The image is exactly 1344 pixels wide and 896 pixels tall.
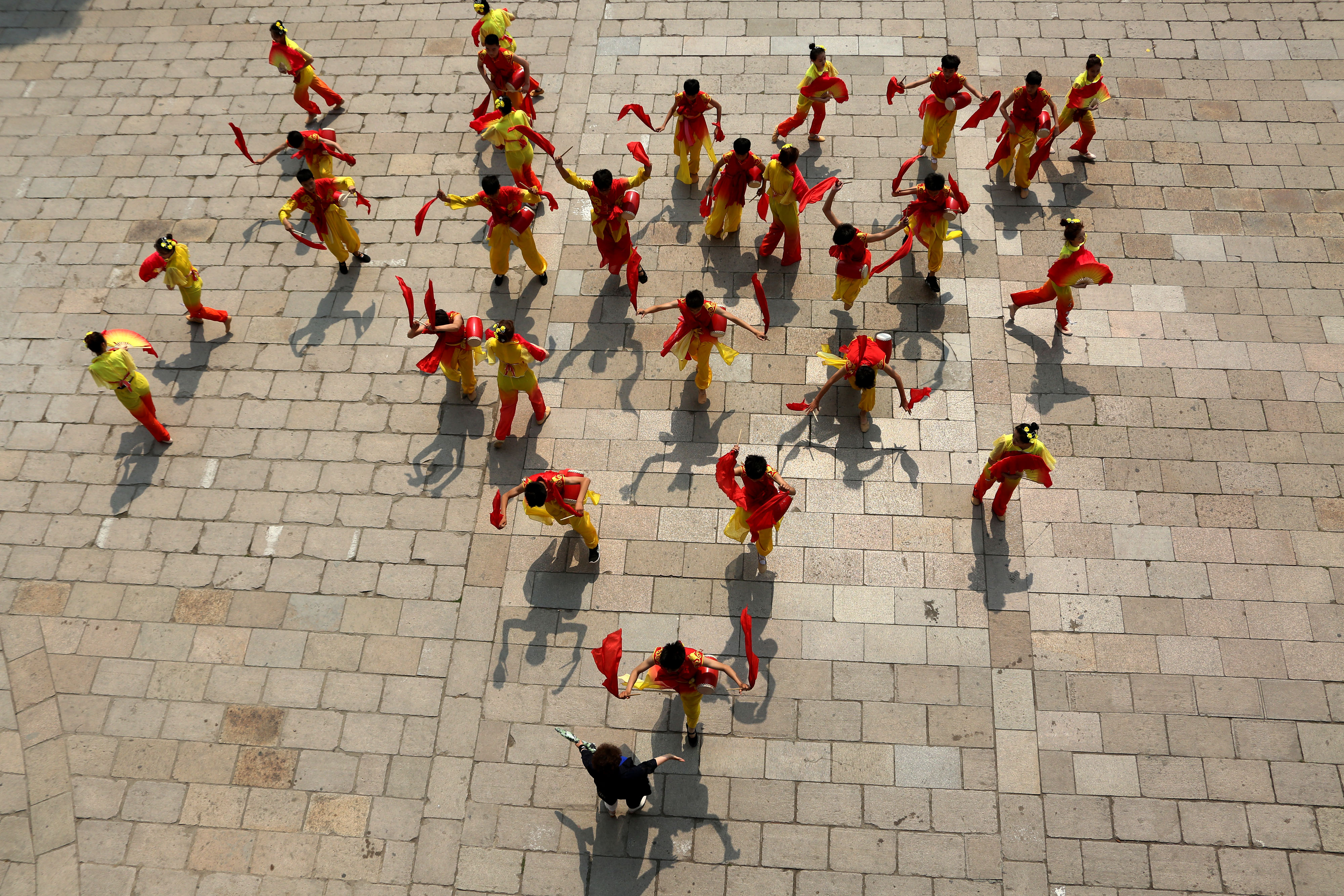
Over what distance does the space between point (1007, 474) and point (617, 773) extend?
4.63 metres

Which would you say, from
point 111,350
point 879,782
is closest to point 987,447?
point 879,782

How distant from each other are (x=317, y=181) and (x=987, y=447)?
27.4 feet

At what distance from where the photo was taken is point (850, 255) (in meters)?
10.1

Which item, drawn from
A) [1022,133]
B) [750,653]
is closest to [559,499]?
[750,653]

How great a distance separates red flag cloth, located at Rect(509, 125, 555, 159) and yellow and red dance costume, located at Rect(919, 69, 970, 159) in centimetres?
494

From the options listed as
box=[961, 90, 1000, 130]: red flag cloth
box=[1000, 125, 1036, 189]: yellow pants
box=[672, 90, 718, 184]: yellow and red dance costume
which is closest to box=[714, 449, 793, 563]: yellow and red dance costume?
box=[672, 90, 718, 184]: yellow and red dance costume

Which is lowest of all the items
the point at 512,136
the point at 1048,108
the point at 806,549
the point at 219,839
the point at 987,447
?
the point at 219,839

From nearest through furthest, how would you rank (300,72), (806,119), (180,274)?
(180,274), (806,119), (300,72)

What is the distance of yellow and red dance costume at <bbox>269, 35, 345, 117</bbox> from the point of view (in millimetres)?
12773

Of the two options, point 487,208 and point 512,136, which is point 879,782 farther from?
point 512,136

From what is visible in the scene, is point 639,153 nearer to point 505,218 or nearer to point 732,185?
point 732,185

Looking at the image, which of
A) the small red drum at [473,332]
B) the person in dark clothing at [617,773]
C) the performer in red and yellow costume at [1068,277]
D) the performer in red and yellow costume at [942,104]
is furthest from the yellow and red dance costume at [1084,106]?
the person in dark clothing at [617,773]

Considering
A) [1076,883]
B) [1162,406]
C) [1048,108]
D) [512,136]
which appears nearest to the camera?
[1076,883]

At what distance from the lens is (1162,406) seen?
33.4 feet
